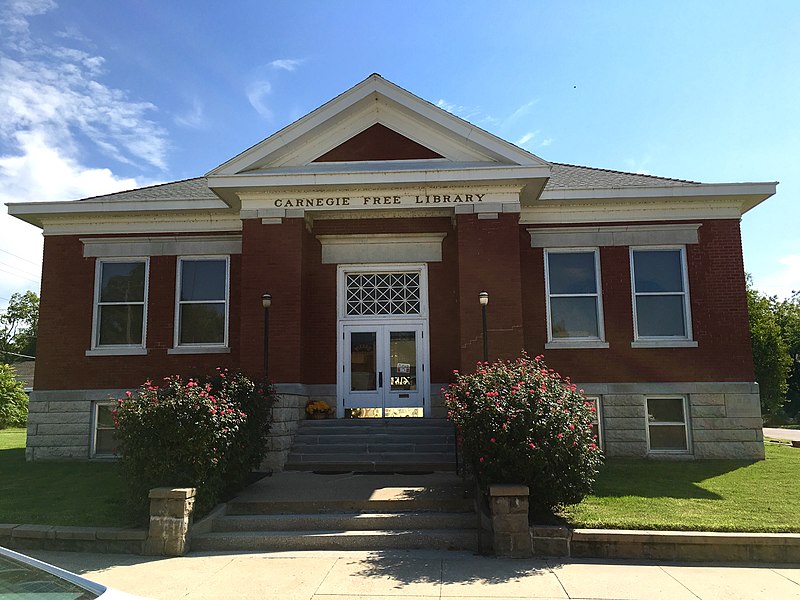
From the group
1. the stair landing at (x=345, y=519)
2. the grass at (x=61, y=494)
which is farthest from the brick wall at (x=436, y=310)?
the stair landing at (x=345, y=519)

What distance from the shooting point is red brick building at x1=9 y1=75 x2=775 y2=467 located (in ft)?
43.1

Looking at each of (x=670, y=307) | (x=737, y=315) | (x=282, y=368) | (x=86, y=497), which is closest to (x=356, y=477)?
Result: (x=282, y=368)

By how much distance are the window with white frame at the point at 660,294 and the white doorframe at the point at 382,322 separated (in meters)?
4.65

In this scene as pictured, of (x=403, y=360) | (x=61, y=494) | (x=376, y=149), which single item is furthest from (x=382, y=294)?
(x=61, y=494)

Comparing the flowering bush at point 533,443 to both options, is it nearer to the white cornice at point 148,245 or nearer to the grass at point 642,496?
the grass at point 642,496

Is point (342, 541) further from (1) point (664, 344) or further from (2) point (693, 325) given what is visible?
(2) point (693, 325)

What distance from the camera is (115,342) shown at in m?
14.9

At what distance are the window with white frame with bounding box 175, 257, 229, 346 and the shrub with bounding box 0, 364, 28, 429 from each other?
1920 cm

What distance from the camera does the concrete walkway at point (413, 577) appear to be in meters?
6.20

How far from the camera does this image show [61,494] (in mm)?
10109

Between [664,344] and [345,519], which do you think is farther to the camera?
[664,344]

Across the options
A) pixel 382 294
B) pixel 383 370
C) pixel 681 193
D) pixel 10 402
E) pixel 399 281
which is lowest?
pixel 10 402

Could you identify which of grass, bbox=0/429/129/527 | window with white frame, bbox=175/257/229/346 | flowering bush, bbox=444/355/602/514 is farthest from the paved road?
grass, bbox=0/429/129/527

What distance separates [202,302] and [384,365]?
14.9ft
